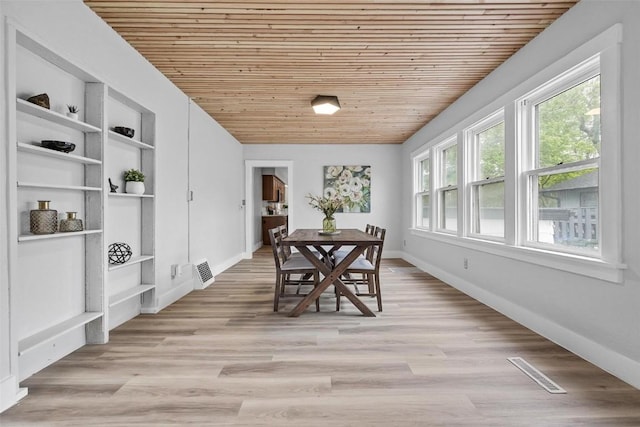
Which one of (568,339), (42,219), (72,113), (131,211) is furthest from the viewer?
(131,211)

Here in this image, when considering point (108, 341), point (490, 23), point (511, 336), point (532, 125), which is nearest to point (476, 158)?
point (532, 125)

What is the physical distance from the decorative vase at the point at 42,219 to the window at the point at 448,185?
4.20 metres

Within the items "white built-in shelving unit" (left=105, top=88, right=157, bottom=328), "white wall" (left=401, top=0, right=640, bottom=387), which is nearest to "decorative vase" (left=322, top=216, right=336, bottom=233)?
"white wall" (left=401, top=0, right=640, bottom=387)

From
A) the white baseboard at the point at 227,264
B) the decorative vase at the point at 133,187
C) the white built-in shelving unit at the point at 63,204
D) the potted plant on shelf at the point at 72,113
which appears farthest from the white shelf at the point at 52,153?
the white baseboard at the point at 227,264

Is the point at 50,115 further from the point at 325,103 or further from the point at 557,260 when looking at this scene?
the point at 557,260

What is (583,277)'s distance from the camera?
2.23m

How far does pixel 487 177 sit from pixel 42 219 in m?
3.86

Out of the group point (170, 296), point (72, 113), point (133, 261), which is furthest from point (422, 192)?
point (72, 113)

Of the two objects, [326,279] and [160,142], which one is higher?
[160,142]

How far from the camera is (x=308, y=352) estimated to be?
2324mm

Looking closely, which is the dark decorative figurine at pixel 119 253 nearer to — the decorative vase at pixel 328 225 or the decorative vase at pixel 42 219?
the decorative vase at pixel 42 219

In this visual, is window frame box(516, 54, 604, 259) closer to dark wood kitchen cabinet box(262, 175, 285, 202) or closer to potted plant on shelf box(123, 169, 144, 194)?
potted plant on shelf box(123, 169, 144, 194)

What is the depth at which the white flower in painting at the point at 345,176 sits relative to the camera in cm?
684

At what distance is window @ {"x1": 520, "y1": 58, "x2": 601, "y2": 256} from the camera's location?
2.27 m
